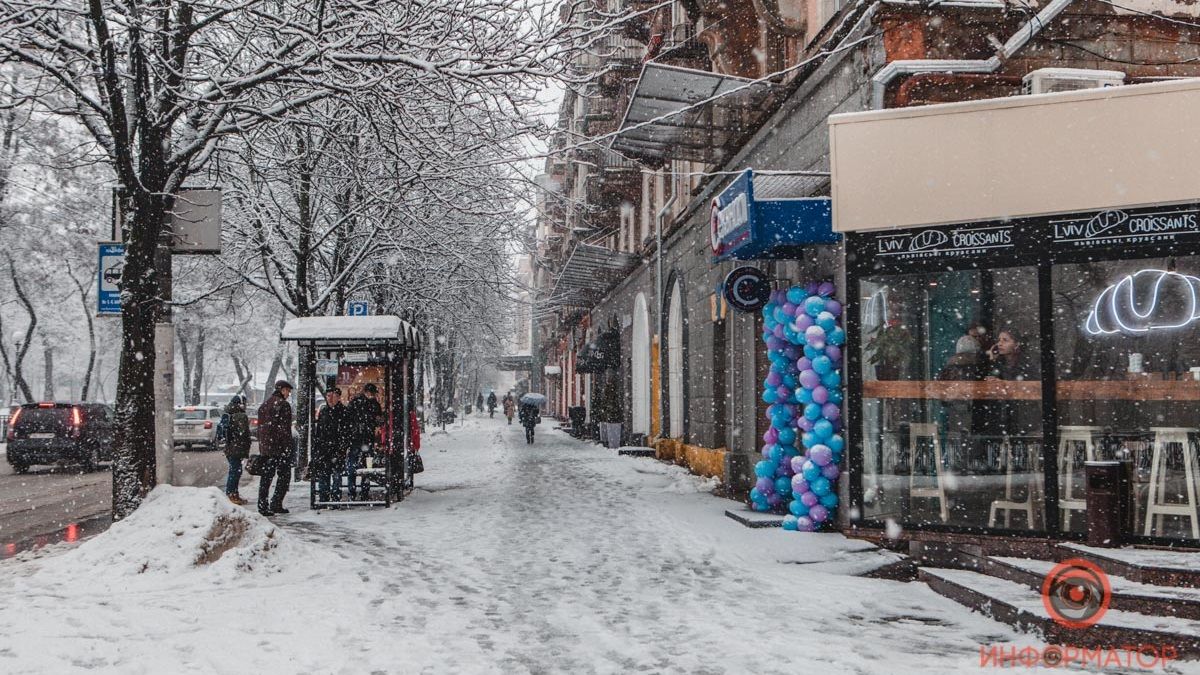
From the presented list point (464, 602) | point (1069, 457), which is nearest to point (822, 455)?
point (1069, 457)

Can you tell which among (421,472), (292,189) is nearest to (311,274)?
(292,189)

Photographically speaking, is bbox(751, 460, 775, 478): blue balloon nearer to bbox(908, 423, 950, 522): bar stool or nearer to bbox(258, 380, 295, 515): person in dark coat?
bbox(908, 423, 950, 522): bar stool

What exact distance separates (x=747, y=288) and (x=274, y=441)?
21.5ft

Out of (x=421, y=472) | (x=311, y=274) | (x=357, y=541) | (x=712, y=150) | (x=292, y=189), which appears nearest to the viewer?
(x=357, y=541)

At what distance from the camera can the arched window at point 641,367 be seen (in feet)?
85.3

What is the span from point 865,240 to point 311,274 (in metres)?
15.9

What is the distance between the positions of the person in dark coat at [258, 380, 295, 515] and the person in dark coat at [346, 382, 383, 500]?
0.95 meters

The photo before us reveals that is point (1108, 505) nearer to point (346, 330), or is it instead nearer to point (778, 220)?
point (778, 220)

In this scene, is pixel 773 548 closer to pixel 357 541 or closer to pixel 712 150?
pixel 357 541

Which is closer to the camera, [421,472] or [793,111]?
[793,111]

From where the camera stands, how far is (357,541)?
1053 centimetres

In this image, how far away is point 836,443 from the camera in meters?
10.5

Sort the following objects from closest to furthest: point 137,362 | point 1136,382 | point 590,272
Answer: point 1136,382, point 137,362, point 590,272

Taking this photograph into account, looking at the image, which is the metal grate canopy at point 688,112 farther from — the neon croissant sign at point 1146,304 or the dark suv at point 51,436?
the dark suv at point 51,436
